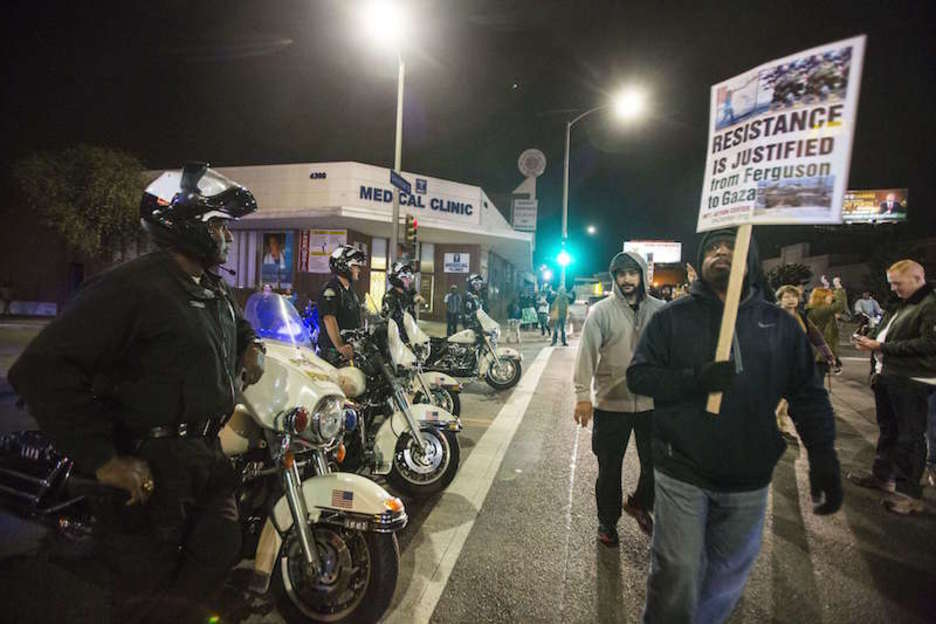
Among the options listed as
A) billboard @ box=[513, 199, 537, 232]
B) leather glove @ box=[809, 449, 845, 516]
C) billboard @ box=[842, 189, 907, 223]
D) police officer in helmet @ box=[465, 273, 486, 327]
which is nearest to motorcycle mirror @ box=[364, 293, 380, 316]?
leather glove @ box=[809, 449, 845, 516]

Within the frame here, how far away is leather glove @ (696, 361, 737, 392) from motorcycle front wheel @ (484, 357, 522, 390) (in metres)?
7.29

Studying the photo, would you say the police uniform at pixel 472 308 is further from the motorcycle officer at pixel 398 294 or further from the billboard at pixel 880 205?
the billboard at pixel 880 205

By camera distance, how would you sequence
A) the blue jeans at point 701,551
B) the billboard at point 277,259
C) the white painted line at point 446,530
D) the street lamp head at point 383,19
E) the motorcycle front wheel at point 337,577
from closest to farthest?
the blue jeans at point 701,551
the motorcycle front wheel at point 337,577
the white painted line at point 446,530
the street lamp head at point 383,19
the billboard at point 277,259

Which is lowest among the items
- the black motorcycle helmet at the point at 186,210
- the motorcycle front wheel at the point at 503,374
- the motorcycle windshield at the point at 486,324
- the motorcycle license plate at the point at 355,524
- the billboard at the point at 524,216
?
the motorcycle front wheel at the point at 503,374

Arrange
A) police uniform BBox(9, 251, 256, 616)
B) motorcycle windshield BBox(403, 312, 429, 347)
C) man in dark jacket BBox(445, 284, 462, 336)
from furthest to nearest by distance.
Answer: man in dark jacket BBox(445, 284, 462, 336)
motorcycle windshield BBox(403, 312, 429, 347)
police uniform BBox(9, 251, 256, 616)

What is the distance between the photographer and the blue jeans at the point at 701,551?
7.20 ft

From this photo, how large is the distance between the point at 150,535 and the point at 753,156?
121 inches

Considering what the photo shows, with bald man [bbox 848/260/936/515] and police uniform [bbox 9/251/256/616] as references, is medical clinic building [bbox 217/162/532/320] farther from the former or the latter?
police uniform [bbox 9/251/256/616]

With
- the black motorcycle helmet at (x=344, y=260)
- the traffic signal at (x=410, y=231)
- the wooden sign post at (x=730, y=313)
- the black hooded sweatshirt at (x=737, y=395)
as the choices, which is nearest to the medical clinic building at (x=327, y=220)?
the traffic signal at (x=410, y=231)

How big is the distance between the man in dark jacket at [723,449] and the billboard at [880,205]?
5724 cm

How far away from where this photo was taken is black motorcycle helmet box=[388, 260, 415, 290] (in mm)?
6468

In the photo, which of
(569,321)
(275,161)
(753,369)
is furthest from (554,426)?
(275,161)

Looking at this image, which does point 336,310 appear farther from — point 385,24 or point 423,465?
point 385,24

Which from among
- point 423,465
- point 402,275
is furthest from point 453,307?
point 423,465
